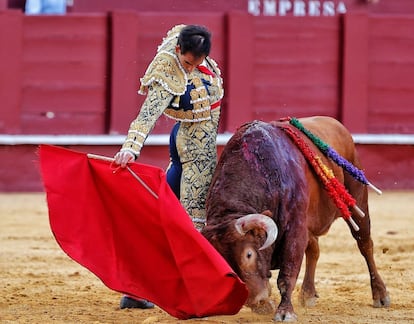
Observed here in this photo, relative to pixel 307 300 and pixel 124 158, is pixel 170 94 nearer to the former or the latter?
pixel 124 158

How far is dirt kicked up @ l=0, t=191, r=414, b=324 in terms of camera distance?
430 centimetres

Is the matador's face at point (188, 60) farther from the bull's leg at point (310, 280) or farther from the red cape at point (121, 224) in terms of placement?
the bull's leg at point (310, 280)

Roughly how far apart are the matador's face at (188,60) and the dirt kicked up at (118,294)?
91 cm

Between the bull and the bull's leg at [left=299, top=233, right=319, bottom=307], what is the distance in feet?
0.91

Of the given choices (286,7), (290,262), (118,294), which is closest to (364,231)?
(290,262)

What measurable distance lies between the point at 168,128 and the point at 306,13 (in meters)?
1.84

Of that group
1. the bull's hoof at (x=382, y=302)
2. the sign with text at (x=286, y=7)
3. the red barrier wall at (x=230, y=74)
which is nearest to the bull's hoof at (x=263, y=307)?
the bull's hoof at (x=382, y=302)

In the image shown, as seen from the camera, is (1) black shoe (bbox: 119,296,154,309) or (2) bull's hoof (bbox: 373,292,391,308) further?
(2) bull's hoof (bbox: 373,292,391,308)

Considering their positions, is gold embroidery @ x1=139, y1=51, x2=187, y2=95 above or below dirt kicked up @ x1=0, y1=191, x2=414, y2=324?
above

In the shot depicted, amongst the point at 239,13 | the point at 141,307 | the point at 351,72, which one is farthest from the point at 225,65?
the point at 141,307

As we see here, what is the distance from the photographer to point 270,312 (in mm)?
4062

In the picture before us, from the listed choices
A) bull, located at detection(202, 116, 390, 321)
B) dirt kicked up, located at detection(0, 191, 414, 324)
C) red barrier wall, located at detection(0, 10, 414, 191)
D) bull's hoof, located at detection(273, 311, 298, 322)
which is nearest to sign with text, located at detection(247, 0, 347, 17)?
red barrier wall, located at detection(0, 10, 414, 191)

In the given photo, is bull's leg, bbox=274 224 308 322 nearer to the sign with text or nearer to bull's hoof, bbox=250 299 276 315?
bull's hoof, bbox=250 299 276 315

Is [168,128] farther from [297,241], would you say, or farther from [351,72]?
[297,241]
